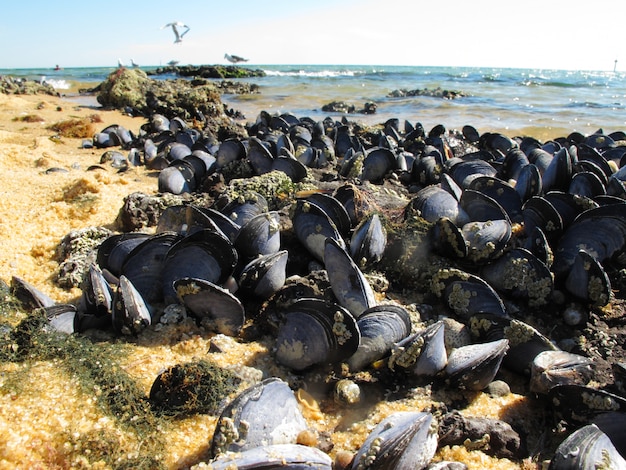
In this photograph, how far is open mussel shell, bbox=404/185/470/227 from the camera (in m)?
3.86

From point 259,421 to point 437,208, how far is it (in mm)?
2591

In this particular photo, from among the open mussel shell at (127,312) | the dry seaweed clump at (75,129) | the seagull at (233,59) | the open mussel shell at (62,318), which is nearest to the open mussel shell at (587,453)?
the open mussel shell at (127,312)

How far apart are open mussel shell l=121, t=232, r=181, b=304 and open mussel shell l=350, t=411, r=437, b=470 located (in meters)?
1.92

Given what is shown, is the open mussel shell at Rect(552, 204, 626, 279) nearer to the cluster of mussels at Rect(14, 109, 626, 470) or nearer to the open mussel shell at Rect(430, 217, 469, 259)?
the cluster of mussels at Rect(14, 109, 626, 470)

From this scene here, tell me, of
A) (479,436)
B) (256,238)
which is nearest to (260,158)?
(256,238)

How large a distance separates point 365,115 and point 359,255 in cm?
1335

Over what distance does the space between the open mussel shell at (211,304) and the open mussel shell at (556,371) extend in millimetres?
1865

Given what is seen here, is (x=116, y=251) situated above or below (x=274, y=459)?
above

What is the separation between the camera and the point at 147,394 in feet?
7.45

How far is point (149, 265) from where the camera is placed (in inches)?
126

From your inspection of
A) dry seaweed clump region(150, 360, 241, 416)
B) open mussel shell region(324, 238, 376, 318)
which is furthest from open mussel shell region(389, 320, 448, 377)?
dry seaweed clump region(150, 360, 241, 416)

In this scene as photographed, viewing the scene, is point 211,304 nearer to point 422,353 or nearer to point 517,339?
point 422,353

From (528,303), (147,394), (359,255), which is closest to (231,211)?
(359,255)

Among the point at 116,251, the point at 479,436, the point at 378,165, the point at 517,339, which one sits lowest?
the point at 479,436
